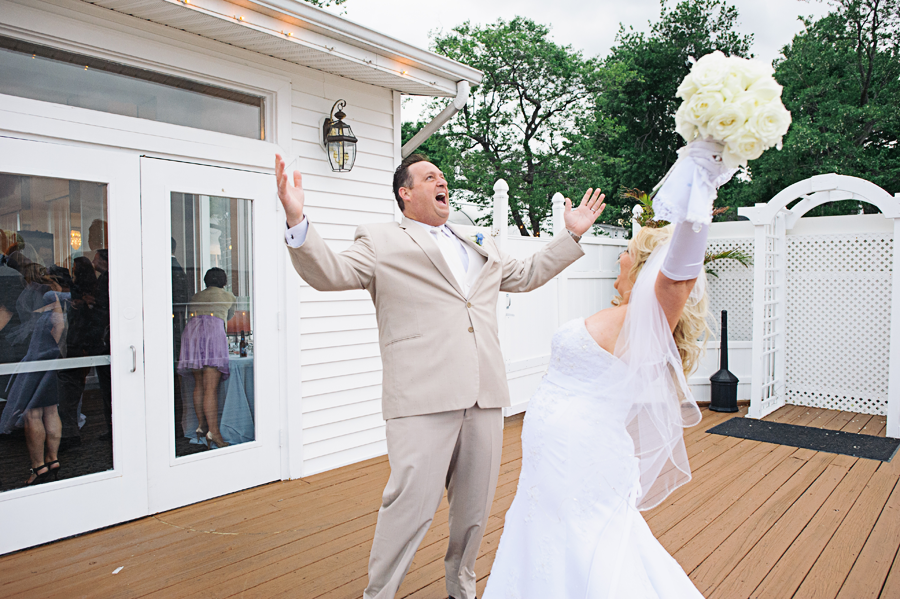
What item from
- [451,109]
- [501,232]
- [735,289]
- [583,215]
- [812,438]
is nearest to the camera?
[583,215]

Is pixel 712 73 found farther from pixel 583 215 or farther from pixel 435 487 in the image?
pixel 435 487

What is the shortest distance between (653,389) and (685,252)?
0.60m

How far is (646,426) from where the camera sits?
6.37 feet

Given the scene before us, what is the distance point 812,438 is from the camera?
5316mm

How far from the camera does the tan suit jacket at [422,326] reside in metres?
2.23

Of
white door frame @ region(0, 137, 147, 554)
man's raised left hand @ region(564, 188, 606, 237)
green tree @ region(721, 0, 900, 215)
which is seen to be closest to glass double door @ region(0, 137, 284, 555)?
white door frame @ region(0, 137, 147, 554)

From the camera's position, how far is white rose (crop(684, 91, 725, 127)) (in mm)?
1257

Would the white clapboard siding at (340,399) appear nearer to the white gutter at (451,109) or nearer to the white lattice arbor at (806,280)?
the white gutter at (451,109)

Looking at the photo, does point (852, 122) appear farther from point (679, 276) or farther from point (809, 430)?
point (679, 276)

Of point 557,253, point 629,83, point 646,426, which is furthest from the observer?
point 629,83

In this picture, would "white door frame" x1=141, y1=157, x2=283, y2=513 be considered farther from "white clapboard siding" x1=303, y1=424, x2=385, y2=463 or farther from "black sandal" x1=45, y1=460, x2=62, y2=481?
"black sandal" x1=45, y1=460, x2=62, y2=481

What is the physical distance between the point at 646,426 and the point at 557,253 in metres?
0.93

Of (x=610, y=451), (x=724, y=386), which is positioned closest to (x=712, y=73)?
(x=610, y=451)

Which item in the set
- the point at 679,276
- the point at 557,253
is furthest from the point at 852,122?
the point at 679,276
